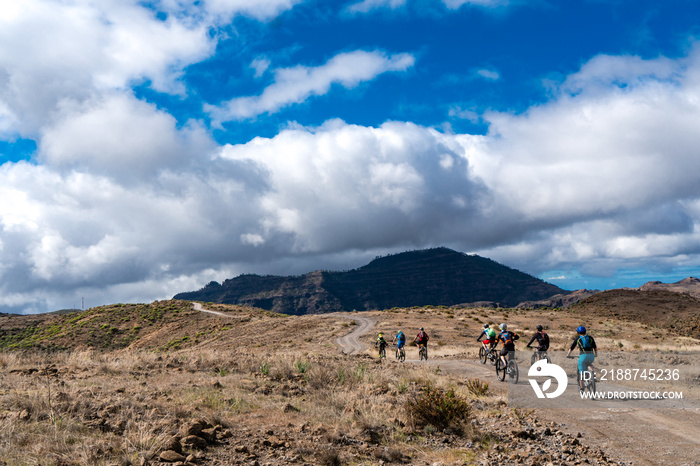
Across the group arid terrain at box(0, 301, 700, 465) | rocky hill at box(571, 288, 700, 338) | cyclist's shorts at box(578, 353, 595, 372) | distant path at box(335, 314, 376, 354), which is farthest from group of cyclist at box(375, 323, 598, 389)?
rocky hill at box(571, 288, 700, 338)

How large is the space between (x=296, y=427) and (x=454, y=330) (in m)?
47.9

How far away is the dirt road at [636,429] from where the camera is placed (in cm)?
769

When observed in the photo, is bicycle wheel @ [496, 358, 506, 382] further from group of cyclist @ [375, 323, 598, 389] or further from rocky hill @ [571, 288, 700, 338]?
rocky hill @ [571, 288, 700, 338]

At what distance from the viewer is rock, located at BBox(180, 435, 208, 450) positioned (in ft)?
24.8

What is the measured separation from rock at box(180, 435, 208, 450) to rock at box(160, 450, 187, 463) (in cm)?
48

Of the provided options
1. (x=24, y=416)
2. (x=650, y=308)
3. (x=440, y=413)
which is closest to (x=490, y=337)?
(x=440, y=413)

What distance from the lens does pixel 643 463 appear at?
7.35m

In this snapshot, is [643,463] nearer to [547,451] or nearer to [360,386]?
[547,451]

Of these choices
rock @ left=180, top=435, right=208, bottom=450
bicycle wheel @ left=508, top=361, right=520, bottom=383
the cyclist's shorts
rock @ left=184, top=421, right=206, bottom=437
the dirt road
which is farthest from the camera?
bicycle wheel @ left=508, top=361, right=520, bottom=383

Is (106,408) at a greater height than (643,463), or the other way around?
(106,408)

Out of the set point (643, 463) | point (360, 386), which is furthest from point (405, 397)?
point (643, 463)

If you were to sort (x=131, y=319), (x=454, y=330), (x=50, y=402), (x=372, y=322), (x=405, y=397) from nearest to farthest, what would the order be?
1. (x=50, y=402)
2. (x=405, y=397)
3. (x=454, y=330)
4. (x=372, y=322)
5. (x=131, y=319)

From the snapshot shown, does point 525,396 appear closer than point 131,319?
Yes

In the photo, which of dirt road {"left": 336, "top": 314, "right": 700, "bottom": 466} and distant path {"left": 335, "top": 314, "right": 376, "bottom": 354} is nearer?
dirt road {"left": 336, "top": 314, "right": 700, "bottom": 466}
